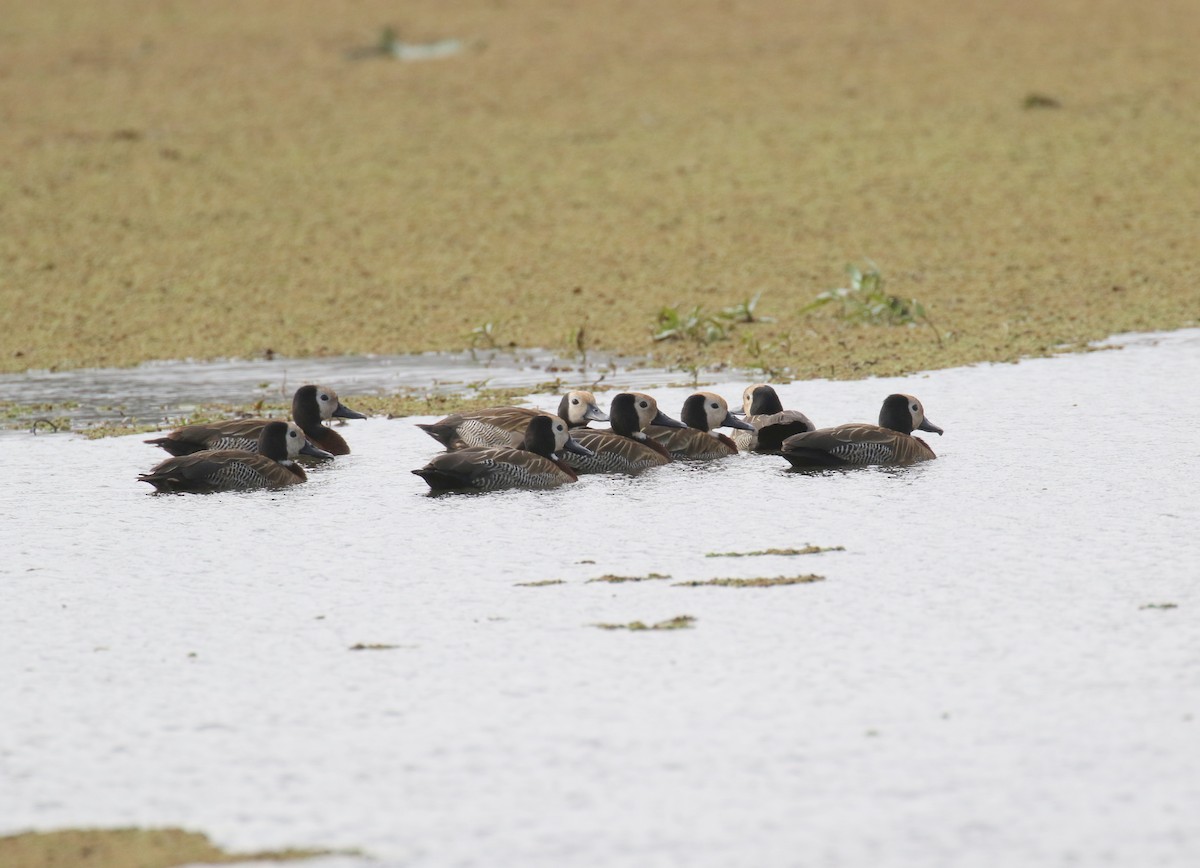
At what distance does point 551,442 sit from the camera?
9.90m

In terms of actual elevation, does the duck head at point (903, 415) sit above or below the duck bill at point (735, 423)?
above

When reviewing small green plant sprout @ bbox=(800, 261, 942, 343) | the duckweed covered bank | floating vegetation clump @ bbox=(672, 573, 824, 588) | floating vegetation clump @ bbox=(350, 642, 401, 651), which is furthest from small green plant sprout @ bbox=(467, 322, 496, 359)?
floating vegetation clump @ bbox=(350, 642, 401, 651)

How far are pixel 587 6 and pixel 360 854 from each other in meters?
28.6

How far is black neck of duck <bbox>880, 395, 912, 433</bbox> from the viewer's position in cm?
1011

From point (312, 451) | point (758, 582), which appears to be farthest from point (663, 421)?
point (758, 582)

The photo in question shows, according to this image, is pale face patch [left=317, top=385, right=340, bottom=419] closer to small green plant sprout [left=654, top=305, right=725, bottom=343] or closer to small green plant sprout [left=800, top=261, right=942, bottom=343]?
small green plant sprout [left=654, top=305, right=725, bottom=343]

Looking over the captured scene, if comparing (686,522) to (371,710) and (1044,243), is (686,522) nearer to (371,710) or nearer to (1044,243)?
(371,710)

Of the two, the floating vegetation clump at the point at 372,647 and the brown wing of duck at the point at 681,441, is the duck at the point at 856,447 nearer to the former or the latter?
the brown wing of duck at the point at 681,441

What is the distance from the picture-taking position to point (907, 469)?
9797mm

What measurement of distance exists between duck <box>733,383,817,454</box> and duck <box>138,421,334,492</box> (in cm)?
270

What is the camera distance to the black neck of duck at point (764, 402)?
428 inches

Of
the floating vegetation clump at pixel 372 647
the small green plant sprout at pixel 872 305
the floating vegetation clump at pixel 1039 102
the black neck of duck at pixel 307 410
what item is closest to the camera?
the floating vegetation clump at pixel 372 647

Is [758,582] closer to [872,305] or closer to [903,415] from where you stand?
[903,415]

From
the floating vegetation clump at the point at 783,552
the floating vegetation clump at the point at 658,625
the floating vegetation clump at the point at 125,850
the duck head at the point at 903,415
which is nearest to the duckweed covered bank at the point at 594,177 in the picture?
the duck head at the point at 903,415
